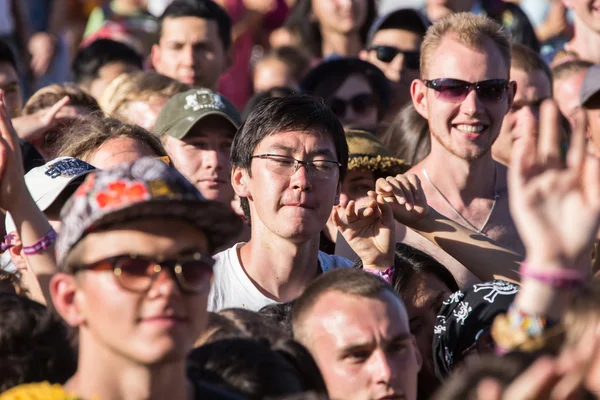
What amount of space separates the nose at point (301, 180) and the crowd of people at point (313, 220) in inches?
0.8

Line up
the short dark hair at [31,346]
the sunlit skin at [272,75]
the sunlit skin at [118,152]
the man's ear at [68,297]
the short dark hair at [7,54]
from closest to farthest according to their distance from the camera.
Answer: the man's ear at [68,297] → the short dark hair at [31,346] → the sunlit skin at [118,152] → the short dark hair at [7,54] → the sunlit skin at [272,75]

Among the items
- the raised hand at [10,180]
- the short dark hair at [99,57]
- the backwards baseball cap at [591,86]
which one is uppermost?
the raised hand at [10,180]

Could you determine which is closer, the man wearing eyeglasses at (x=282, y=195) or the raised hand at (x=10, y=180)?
the raised hand at (x=10, y=180)

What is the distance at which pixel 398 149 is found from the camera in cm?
692

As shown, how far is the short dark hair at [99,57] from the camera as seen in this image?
28.1 feet

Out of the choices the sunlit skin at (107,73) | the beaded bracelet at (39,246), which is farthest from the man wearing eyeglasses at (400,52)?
the beaded bracelet at (39,246)

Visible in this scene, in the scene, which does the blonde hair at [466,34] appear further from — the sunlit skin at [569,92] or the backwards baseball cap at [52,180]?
the backwards baseball cap at [52,180]

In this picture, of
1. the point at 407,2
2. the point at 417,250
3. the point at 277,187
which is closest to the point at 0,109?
the point at 277,187

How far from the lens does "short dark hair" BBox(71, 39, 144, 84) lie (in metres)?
8.57

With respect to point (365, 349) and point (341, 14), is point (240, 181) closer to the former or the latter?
point (365, 349)

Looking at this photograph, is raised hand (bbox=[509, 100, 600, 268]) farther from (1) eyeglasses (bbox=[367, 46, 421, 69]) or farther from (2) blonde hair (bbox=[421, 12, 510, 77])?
(1) eyeglasses (bbox=[367, 46, 421, 69])

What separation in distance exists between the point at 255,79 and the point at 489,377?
6781 mm

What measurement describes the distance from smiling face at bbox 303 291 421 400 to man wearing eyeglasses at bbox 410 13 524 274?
214 cm

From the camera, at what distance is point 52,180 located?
4.70 meters
